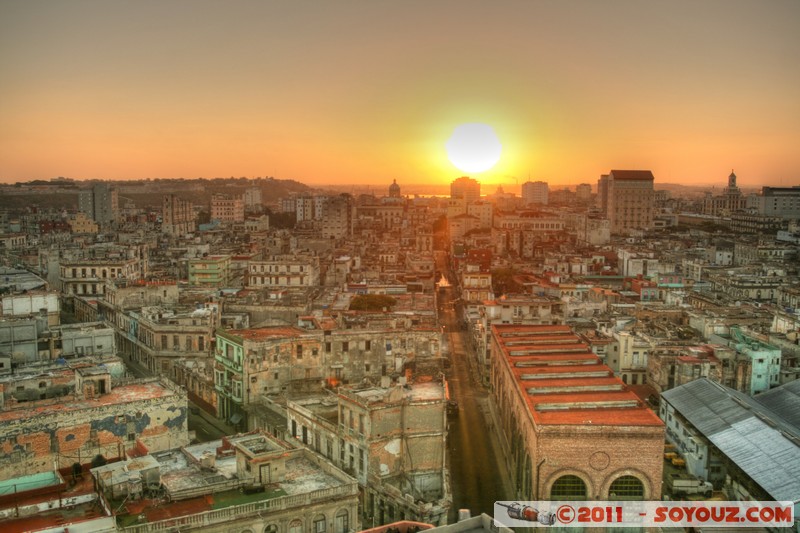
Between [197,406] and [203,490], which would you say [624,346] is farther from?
[203,490]

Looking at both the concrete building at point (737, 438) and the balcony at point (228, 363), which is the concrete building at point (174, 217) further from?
the concrete building at point (737, 438)

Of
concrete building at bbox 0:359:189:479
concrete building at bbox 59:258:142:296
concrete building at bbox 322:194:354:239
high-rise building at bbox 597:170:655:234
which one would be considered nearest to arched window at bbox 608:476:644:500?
concrete building at bbox 0:359:189:479

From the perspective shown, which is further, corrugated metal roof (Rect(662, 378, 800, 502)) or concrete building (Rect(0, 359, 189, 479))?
corrugated metal roof (Rect(662, 378, 800, 502))

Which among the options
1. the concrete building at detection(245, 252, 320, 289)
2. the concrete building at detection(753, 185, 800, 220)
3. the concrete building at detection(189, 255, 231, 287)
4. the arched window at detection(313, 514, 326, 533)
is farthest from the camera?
the concrete building at detection(753, 185, 800, 220)

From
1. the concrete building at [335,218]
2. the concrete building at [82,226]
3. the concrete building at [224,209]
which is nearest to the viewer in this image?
the concrete building at [82,226]

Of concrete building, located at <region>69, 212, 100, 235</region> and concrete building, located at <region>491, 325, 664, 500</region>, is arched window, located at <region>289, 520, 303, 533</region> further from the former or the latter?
concrete building, located at <region>69, 212, 100, 235</region>

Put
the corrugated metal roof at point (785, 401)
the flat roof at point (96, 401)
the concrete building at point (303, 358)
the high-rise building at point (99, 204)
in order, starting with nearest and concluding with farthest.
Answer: the flat roof at point (96, 401)
the corrugated metal roof at point (785, 401)
the concrete building at point (303, 358)
the high-rise building at point (99, 204)

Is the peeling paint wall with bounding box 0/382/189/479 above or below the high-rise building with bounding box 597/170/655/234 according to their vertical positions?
below

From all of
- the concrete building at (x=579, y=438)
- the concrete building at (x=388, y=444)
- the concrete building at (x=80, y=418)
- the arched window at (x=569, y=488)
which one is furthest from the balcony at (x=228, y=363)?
the arched window at (x=569, y=488)
